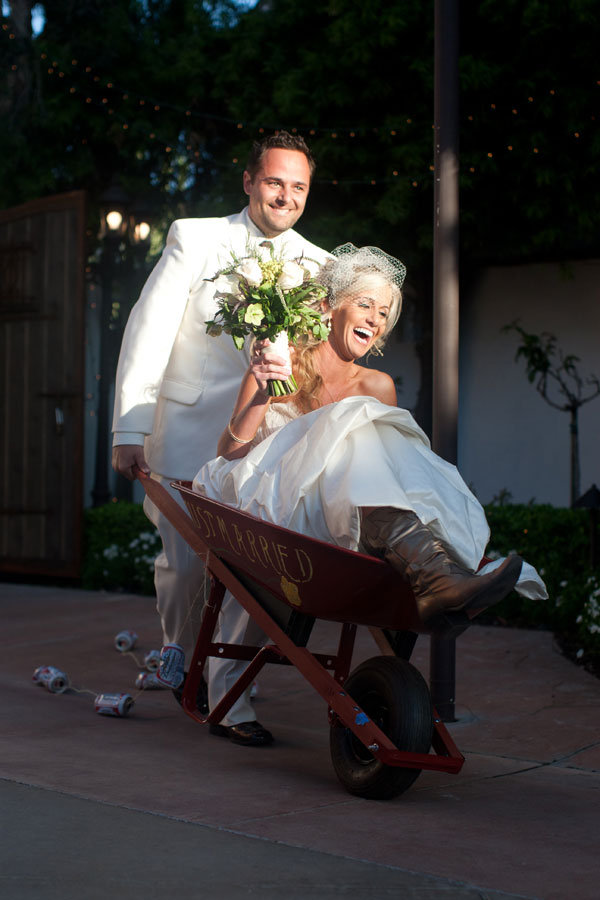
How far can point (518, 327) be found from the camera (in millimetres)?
9234

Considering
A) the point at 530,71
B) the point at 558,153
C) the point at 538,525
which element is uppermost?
the point at 530,71

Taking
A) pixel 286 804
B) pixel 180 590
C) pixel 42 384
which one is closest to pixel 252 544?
pixel 286 804

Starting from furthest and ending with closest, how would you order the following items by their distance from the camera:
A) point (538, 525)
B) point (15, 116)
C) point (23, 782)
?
point (15, 116) < point (538, 525) < point (23, 782)

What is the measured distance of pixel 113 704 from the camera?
13.5 feet

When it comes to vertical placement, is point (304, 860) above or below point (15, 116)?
below

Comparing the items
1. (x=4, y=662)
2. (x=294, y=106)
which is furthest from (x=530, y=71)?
(x=4, y=662)

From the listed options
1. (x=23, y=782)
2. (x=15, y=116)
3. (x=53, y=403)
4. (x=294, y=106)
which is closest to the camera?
(x=23, y=782)

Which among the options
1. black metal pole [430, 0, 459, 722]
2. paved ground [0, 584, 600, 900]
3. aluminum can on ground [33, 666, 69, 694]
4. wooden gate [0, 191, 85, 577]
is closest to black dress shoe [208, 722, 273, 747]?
paved ground [0, 584, 600, 900]

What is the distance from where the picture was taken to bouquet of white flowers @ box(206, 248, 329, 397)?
3.41 metres

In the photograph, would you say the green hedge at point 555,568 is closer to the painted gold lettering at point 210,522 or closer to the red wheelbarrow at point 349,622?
the red wheelbarrow at point 349,622

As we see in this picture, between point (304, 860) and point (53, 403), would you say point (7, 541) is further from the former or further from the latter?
point (304, 860)

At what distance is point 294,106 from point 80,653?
197 inches

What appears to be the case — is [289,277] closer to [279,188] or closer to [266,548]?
[279,188]

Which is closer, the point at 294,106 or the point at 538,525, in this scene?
the point at 538,525
